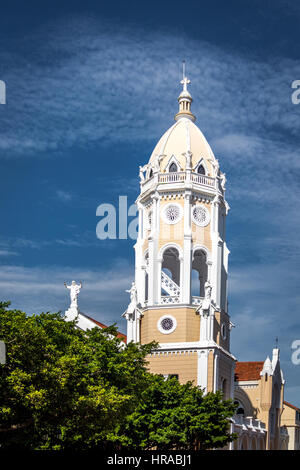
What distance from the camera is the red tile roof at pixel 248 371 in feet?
249

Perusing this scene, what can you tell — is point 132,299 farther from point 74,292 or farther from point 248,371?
point 248,371

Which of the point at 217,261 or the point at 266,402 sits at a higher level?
the point at 217,261

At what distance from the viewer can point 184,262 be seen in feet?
205

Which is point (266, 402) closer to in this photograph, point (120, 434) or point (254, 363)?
point (254, 363)

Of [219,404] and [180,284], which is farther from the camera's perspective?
[180,284]

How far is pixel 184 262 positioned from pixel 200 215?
4.72 metres

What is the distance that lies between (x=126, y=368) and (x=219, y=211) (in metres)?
27.3

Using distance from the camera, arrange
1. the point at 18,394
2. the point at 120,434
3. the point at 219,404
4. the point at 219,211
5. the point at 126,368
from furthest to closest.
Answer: the point at 219,211 → the point at 219,404 → the point at 120,434 → the point at 126,368 → the point at 18,394

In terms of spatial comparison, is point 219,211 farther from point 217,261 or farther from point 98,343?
point 98,343

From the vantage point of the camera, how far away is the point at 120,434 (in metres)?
46.1

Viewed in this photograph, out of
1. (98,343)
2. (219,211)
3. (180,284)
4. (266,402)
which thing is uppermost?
(219,211)

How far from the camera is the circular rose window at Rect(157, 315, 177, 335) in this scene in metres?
61.6
